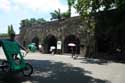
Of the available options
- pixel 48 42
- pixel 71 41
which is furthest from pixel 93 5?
pixel 48 42

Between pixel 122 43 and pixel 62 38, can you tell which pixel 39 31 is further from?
pixel 122 43

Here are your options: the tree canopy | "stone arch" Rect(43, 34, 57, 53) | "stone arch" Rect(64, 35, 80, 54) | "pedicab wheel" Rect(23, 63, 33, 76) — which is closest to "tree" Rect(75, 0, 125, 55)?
the tree canopy

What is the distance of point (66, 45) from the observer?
26.6 meters

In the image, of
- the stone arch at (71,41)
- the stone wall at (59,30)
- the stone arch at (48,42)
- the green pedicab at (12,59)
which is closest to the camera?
the green pedicab at (12,59)

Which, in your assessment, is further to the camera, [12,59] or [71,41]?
[71,41]

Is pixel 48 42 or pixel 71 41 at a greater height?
pixel 71 41

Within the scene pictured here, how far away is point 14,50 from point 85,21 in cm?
1362

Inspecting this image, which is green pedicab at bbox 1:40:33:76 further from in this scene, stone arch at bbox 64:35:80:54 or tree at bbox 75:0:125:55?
stone arch at bbox 64:35:80:54

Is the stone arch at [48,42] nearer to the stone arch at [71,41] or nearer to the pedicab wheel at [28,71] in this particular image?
the stone arch at [71,41]

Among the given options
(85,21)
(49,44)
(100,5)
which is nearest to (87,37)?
(85,21)

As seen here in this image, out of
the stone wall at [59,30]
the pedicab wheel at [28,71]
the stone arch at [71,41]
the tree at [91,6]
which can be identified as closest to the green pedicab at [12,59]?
the pedicab wheel at [28,71]

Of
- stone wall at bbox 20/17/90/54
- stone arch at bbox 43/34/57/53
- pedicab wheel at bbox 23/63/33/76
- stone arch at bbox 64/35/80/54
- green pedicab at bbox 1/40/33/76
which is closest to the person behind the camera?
green pedicab at bbox 1/40/33/76

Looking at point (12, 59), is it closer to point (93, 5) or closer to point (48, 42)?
point (93, 5)

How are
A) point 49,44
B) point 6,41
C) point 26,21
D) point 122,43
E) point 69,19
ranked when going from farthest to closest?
point 26,21
point 49,44
point 69,19
point 122,43
point 6,41
